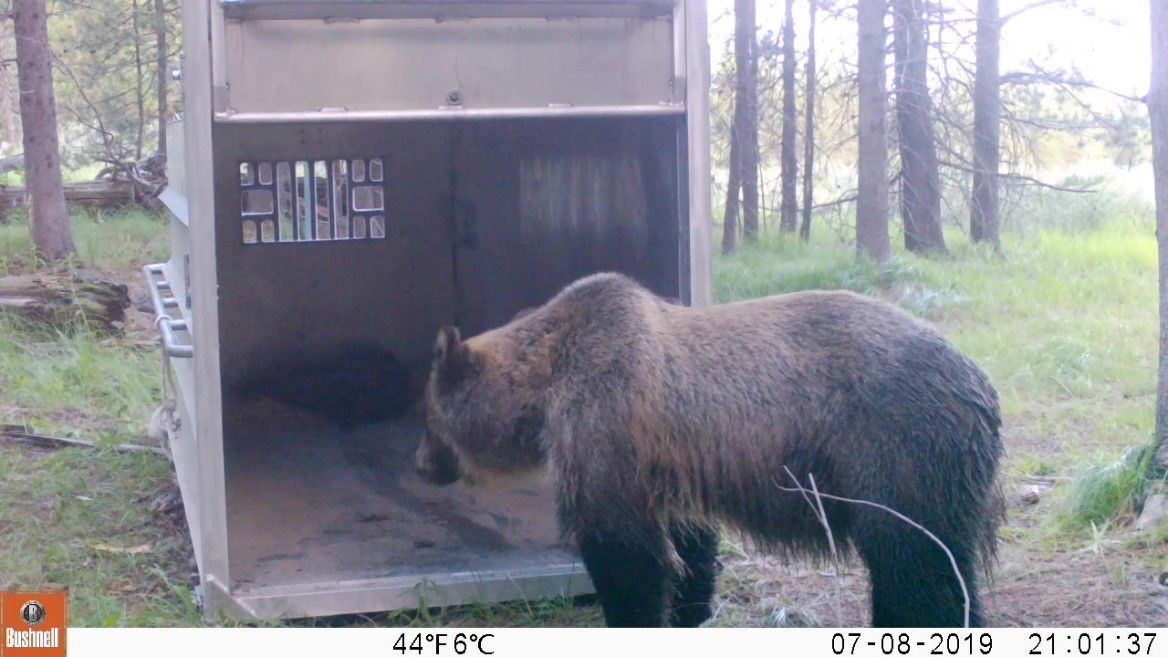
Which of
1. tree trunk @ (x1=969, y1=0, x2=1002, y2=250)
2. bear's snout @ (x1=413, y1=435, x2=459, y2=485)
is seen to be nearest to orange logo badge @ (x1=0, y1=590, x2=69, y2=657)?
bear's snout @ (x1=413, y1=435, x2=459, y2=485)

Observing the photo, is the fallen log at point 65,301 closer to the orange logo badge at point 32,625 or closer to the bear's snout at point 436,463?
the bear's snout at point 436,463

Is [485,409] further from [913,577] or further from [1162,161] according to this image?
[1162,161]

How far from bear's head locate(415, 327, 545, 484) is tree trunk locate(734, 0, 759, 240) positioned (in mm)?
10245

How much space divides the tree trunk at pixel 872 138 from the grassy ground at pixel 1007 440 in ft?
1.15

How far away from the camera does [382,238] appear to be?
7.69 meters

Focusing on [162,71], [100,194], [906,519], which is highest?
[162,71]

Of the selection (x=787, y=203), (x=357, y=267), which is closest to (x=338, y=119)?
(x=357, y=267)

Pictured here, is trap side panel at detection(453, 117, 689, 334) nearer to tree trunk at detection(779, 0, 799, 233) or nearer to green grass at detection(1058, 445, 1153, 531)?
green grass at detection(1058, 445, 1153, 531)

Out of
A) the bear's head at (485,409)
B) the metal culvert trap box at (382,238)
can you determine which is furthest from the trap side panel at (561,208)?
the bear's head at (485,409)

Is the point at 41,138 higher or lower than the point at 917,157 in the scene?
higher

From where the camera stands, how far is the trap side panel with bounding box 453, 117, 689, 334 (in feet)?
18.6

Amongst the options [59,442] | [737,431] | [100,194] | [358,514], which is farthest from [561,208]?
[100,194]

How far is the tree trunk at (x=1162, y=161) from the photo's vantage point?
5.40 metres

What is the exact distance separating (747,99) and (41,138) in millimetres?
8130
